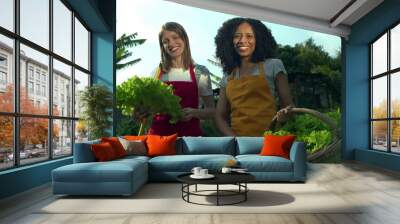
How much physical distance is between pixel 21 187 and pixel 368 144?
26.4 ft

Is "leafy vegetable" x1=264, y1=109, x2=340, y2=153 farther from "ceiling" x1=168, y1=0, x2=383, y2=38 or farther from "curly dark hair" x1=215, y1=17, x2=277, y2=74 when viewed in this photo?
"ceiling" x1=168, y1=0, x2=383, y2=38

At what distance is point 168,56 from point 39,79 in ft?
13.1

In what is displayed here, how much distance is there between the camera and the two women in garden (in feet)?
31.2

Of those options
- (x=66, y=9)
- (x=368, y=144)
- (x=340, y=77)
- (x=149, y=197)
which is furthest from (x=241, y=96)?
(x=149, y=197)

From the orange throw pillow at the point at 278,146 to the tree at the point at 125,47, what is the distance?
15.1ft

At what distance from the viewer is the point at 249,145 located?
23.0 ft

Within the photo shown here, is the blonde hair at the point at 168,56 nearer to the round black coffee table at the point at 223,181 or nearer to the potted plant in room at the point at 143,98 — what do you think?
the potted plant in room at the point at 143,98

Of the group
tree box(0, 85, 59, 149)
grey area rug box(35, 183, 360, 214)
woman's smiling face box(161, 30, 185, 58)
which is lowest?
grey area rug box(35, 183, 360, 214)

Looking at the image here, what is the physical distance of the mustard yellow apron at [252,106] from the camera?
9.49 meters

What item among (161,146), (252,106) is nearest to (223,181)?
(161,146)

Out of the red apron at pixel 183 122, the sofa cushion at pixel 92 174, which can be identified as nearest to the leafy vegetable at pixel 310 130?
the red apron at pixel 183 122

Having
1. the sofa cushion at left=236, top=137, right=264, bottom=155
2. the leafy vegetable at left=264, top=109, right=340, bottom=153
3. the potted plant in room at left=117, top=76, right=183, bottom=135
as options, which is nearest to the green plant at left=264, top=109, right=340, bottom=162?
the leafy vegetable at left=264, top=109, right=340, bottom=153

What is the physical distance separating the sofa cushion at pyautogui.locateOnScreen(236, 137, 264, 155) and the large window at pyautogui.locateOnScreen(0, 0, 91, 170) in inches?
126

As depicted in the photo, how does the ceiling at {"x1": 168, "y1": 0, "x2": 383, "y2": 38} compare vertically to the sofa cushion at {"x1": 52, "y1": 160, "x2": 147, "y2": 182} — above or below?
above
